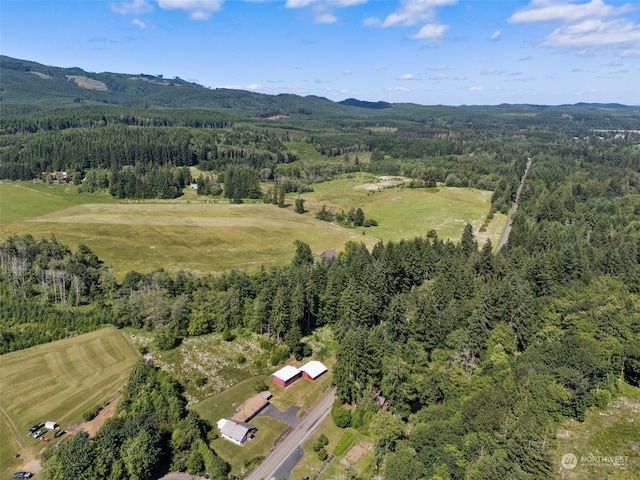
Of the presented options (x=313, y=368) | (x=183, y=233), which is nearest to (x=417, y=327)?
(x=313, y=368)

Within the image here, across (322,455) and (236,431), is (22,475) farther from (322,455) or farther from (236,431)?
(322,455)

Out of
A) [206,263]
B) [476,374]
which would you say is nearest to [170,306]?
[206,263]

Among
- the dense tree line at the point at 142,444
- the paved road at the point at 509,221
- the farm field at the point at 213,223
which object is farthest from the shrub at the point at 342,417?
the paved road at the point at 509,221

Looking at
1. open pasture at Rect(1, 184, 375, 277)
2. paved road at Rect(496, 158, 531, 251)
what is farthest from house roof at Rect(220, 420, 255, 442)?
paved road at Rect(496, 158, 531, 251)

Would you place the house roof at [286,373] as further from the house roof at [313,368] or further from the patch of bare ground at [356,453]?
the patch of bare ground at [356,453]

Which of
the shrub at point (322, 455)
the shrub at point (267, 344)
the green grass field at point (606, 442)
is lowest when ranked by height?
the shrub at point (322, 455)

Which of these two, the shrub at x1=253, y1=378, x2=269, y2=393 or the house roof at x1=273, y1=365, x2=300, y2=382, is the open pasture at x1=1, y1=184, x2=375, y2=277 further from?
the shrub at x1=253, y1=378, x2=269, y2=393

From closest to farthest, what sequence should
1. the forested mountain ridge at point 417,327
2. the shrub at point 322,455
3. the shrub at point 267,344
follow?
the forested mountain ridge at point 417,327 → the shrub at point 322,455 → the shrub at point 267,344

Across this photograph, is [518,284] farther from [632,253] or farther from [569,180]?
[569,180]
